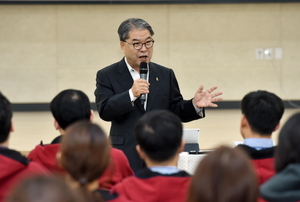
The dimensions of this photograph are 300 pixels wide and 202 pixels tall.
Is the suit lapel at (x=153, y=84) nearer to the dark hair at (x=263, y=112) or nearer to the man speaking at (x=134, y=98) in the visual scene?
the man speaking at (x=134, y=98)

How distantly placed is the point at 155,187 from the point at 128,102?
138cm

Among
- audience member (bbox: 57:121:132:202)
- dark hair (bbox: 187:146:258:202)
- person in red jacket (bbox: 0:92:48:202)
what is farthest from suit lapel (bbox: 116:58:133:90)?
dark hair (bbox: 187:146:258:202)

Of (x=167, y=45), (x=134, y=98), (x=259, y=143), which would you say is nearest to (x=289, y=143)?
(x=259, y=143)

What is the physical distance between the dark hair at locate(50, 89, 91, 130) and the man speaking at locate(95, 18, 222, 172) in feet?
2.56

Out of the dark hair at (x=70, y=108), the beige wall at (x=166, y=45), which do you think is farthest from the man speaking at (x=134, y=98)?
the beige wall at (x=166, y=45)

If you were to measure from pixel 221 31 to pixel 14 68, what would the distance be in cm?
424

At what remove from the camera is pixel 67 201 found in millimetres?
1024

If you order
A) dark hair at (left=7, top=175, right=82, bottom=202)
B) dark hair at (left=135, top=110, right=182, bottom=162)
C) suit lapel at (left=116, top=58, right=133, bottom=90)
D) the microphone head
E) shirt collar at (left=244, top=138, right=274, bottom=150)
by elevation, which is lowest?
shirt collar at (left=244, top=138, right=274, bottom=150)

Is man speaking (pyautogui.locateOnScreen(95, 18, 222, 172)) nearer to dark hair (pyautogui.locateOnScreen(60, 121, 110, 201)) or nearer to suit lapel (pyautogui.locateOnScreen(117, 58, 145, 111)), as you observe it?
suit lapel (pyautogui.locateOnScreen(117, 58, 145, 111))

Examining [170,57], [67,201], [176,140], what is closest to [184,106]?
[176,140]

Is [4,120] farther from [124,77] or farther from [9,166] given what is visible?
[124,77]

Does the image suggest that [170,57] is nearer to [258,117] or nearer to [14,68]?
[14,68]

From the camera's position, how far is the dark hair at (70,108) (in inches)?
96.8

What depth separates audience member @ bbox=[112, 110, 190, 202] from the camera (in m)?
1.90
